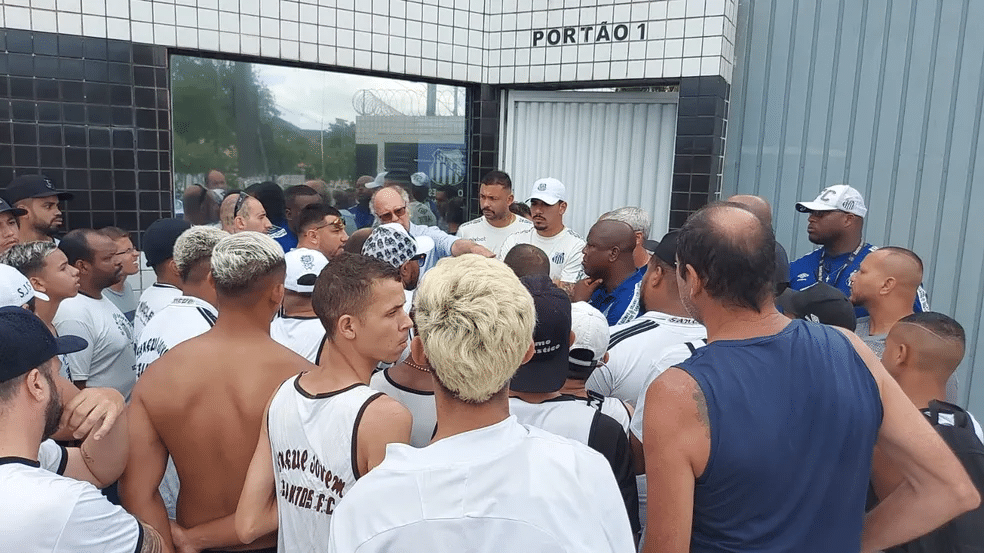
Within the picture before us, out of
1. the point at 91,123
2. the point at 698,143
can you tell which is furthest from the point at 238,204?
the point at 698,143

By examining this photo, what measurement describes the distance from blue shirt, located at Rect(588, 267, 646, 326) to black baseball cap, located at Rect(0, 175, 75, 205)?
12.0ft

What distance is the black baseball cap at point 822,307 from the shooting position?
2.90 meters

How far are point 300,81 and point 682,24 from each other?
10.7 ft

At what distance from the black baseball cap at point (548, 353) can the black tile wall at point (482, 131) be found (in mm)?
4895

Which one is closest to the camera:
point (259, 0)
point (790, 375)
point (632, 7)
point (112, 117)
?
point (790, 375)

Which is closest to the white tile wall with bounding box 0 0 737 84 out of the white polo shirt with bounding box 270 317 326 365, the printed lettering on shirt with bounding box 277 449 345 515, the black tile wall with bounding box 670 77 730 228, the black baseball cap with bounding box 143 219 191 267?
the black tile wall with bounding box 670 77 730 228

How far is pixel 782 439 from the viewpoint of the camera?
160cm

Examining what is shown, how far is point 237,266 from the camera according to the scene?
227 cm

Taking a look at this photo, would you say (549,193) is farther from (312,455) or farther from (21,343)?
(21,343)

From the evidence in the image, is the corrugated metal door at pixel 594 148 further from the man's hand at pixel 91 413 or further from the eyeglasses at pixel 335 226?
the man's hand at pixel 91 413

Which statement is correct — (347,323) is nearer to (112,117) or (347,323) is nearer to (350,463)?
(350,463)

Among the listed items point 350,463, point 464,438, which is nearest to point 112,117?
point 350,463

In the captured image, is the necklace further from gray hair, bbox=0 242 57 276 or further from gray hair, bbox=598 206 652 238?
gray hair, bbox=598 206 652 238

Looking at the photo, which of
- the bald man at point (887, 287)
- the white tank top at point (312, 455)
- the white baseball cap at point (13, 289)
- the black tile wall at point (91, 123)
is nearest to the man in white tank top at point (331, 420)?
the white tank top at point (312, 455)
